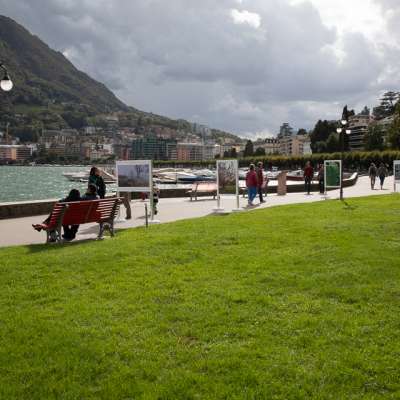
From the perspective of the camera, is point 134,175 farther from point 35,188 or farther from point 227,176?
point 35,188

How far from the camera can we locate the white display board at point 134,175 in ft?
47.6

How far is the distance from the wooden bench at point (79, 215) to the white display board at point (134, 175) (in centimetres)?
335

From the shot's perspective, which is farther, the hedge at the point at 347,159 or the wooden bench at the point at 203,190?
the hedge at the point at 347,159

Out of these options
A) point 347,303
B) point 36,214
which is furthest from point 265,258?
point 36,214

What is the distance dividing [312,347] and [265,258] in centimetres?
321

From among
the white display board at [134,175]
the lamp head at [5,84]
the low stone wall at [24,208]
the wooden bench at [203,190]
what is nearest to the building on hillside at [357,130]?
the wooden bench at [203,190]

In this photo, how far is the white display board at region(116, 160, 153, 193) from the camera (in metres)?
14.5

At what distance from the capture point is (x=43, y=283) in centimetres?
648

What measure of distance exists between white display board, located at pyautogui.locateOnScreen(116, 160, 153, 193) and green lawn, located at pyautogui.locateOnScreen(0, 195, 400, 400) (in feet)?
19.7

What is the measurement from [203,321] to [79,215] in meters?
5.91

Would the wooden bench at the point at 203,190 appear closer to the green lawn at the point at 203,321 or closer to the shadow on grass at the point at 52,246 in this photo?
the shadow on grass at the point at 52,246

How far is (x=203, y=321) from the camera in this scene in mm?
5004

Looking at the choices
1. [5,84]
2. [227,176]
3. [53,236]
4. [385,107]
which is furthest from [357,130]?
[53,236]

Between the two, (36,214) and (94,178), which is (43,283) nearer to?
(94,178)
